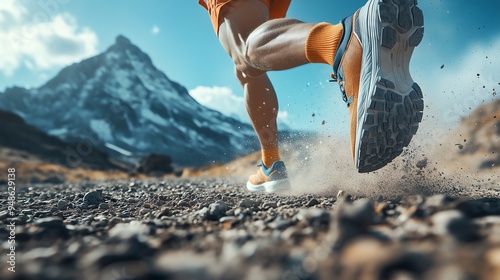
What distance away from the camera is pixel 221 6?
273 centimetres

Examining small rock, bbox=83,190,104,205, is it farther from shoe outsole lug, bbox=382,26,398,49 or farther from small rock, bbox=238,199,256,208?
shoe outsole lug, bbox=382,26,398,49

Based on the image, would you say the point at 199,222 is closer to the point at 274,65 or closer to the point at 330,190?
the point at 274,65

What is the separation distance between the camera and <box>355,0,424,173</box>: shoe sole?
6.26 feet

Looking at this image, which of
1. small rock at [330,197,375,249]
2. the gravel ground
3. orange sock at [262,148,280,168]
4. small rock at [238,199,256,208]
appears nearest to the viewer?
the gravel ground

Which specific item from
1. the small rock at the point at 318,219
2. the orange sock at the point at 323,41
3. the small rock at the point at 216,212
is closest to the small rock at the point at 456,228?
the small rock at the point at 318,219

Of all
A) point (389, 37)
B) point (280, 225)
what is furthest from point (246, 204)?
point (389, 37)

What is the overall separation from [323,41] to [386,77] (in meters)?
0.39

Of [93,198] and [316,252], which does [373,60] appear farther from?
[93,198]

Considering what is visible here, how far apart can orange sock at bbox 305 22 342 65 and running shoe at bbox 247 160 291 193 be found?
1.33 metres

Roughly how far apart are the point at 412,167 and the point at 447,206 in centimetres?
172

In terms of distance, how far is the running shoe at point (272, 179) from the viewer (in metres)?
3.20

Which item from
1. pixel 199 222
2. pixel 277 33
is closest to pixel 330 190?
pixel 277 33

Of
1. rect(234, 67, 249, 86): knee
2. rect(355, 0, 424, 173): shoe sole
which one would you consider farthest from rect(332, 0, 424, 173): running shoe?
rect(234, 67, 249, 86): knee

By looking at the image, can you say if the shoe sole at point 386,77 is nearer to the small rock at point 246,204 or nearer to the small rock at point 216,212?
the small rock at point 246,204
